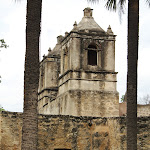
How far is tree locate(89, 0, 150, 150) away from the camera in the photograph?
38.1 ft

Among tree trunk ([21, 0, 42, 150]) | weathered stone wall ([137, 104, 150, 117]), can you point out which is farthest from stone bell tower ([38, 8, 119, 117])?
tree trunk ([21, 0, 42, 150])

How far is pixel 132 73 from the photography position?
39.1 feet

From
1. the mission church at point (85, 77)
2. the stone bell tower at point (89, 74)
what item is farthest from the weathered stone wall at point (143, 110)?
the stone bell tower at point (89, 74)

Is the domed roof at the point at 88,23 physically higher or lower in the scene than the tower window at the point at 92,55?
higher

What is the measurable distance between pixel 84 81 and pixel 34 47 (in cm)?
2088

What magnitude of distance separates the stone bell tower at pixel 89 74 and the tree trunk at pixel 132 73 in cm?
1878

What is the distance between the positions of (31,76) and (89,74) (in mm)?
21223

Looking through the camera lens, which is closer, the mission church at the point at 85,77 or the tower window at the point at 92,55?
the mission church at the point at 85,77

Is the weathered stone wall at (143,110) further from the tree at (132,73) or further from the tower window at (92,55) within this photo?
the tree at (132,73)

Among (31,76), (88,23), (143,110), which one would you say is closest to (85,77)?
(88,23)

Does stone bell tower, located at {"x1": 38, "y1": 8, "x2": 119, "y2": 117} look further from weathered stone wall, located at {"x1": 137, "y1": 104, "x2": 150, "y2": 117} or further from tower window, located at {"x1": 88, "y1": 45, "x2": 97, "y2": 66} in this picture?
weathered stone wall, located at {"x1": 137, "y1": 104, "x2": 150, "y2": 117}

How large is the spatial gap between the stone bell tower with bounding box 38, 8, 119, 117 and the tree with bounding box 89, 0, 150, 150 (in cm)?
1878

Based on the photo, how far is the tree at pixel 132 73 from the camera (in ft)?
38.1

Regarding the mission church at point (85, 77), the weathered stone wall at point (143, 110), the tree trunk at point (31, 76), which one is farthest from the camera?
the mission church at point (85, 77)
